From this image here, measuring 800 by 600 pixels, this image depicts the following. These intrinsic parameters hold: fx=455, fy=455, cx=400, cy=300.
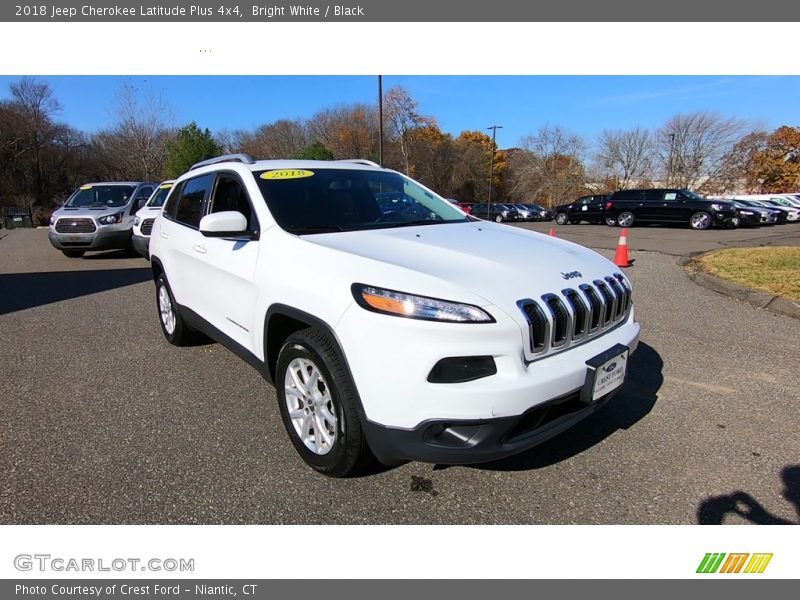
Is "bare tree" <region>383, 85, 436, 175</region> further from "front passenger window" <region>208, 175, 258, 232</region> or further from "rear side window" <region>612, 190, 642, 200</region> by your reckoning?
"front passenger window" <region>208, 175, 258, 232</region>

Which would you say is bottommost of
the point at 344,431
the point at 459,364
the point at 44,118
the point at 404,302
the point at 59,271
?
the point at 59,271

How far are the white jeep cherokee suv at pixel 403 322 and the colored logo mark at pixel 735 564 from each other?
786 mm

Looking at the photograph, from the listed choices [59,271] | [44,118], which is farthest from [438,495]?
[44,118]

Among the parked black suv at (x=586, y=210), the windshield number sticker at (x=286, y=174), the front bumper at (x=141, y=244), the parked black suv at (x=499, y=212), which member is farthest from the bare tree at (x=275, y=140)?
the windshield number sticker at (x=286, y=174)

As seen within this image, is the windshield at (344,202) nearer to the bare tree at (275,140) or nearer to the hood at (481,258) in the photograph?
the hood at (481,258)

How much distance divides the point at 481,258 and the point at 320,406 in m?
1.17

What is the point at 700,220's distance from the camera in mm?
19922

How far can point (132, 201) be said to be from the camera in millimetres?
11930

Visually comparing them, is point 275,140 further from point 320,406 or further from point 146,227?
point 320,406

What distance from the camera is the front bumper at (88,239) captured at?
11094 mm

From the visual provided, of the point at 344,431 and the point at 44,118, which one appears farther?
the point at 44,118

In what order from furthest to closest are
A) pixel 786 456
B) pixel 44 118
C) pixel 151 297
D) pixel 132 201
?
1. pixel 44 118
2. pixel 132 201
3. pixel 151 297
4. pixel 786 456
